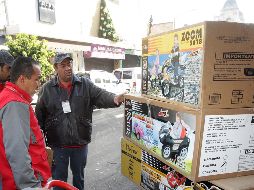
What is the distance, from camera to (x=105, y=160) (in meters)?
6.19

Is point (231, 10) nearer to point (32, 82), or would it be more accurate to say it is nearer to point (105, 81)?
point (105, 81)

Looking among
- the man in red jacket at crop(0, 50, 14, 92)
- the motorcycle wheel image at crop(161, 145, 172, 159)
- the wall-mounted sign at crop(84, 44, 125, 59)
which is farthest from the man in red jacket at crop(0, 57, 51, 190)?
the wall-mounted sign at crop(84, 44, 125, 59)

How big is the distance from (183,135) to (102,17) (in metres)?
23.3

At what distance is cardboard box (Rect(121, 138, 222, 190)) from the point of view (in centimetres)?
204

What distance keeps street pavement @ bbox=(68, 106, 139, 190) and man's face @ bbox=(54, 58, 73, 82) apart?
2.17 m

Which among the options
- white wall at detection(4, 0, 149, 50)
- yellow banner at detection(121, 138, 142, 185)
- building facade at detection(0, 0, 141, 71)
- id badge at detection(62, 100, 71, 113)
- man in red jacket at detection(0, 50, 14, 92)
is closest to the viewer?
yellow banner at detection(121, 138, 142, 185)

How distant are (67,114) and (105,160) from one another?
2.97 m

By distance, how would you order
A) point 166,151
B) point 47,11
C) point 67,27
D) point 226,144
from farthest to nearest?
point 67,27
point 47,11
point 166,151
point 226,144

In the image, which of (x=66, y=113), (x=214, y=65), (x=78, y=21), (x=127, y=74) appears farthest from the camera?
(x=78, y=21)

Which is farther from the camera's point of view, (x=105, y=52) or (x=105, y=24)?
(x=105, y=24)

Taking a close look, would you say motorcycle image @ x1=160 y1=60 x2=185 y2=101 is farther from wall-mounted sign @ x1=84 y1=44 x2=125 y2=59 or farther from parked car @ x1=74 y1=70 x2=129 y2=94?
wall-mounted sign @ x1=84 y1=44 x2=125 y2=59

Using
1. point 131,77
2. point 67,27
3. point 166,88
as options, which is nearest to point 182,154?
point 166,88

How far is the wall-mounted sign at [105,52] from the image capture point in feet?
72.0

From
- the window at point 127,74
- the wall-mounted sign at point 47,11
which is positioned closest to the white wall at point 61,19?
the wall-mounted sign at point 47,11
